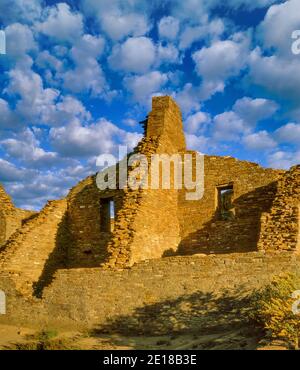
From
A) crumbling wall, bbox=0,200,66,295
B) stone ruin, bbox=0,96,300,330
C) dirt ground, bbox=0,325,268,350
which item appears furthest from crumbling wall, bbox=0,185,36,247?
dirt ground, bbox=0,325,268,350

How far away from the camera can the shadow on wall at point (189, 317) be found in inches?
436

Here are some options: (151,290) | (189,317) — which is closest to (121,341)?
(151,290)

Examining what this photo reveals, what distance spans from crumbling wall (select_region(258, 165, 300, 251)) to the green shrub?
272cm

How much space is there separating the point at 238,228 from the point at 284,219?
2.78m

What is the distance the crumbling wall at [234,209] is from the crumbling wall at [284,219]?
1.30 metres

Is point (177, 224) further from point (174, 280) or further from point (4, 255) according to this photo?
point (4, 255)

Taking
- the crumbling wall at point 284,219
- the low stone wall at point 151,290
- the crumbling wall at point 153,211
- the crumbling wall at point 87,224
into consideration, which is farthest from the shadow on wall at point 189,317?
the crumbling wall at point 87,224

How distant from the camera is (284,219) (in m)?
13.6

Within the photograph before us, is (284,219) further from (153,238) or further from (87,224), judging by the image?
(87,224)

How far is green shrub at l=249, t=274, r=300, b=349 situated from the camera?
852cm

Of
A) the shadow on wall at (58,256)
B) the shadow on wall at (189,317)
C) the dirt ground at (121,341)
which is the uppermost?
the shadow on wall at (58,256)

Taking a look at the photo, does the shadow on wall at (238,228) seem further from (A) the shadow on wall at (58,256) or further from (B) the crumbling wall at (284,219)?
(A) the shadow on wall at (58,256)
